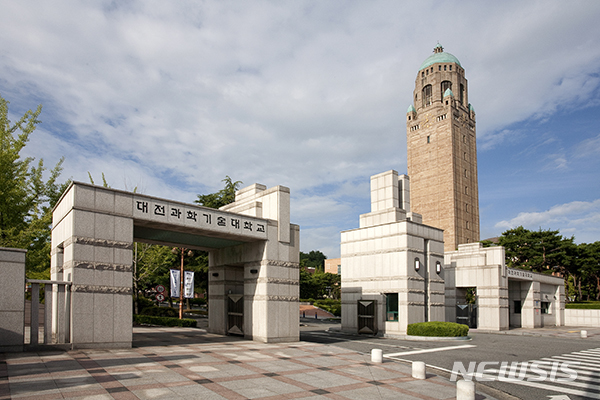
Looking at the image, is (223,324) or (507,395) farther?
(223,324)

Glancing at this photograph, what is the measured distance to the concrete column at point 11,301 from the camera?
14.4 metres

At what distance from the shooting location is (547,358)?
61.7 ft

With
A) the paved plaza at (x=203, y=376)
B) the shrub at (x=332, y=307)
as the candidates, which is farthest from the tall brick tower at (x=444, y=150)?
the paved plaza at (x=203, y=376)

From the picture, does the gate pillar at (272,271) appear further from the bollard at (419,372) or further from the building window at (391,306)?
the bollard at (419,372)

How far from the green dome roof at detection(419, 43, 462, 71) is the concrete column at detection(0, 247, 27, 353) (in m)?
96.6

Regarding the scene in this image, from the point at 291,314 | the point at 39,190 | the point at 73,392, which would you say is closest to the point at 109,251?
the point at 73,392

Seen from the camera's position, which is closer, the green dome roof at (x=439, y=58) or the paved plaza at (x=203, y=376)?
the paved plaza at (x=203, y=376)

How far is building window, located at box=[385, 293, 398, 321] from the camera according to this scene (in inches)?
1117

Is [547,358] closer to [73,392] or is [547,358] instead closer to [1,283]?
[73,392]

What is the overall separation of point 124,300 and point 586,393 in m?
16.2

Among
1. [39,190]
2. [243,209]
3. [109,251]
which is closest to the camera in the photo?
[109,251]

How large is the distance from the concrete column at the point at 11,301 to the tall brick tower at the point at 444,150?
82.8m

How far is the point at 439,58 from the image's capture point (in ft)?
316

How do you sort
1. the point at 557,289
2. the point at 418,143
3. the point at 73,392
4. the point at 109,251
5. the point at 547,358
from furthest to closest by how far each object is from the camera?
the point at 418,143 → the point at 557,289 → the point at 547,358 → the point at 109,251 → the point at 73,392
